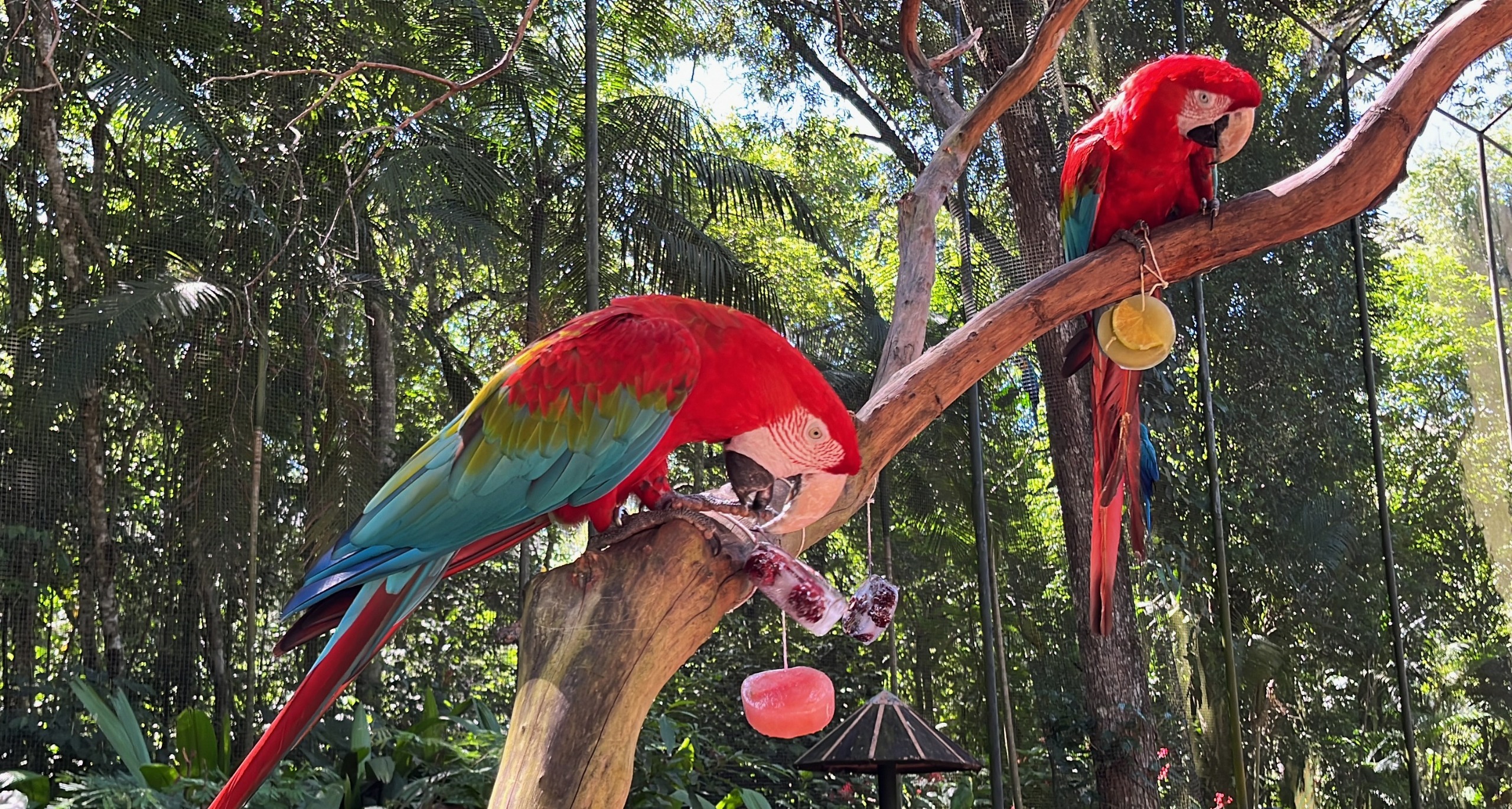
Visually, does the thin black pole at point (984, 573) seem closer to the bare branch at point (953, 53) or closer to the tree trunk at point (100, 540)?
the bare branch at point (953, 53)

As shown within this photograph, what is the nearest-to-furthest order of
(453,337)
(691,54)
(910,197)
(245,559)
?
(910,197)
(245,559)
(691,54)
(453,337)

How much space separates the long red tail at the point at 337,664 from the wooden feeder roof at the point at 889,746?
3.54 feet

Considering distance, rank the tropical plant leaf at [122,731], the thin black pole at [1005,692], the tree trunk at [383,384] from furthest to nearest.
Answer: the thin black pole at [1005,692], the tree trunk at [383,384], the tropical plant leaf at [122,731]

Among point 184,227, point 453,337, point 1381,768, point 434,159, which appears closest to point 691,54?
point 453,337

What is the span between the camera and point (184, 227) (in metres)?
3.51

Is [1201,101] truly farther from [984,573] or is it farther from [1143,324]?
[984,573]

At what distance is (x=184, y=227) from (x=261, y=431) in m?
0.93

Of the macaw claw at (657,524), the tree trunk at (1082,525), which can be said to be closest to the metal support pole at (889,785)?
the macaw claw at (657,524)

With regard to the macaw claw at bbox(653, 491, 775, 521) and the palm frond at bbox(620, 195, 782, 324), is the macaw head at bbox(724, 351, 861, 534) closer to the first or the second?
the macaw claw at bbox(653, 491, 775, 521)

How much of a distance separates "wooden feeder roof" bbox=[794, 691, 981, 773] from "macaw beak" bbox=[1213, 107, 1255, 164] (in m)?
1.07

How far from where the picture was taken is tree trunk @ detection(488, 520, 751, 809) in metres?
0.95

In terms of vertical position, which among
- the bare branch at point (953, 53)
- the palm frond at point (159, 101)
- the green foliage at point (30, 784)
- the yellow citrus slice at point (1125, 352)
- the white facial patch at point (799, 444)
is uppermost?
the palm frond at point (159, 101)

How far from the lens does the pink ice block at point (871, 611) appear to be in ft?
3.46

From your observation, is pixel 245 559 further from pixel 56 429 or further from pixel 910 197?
pixel 910 197
